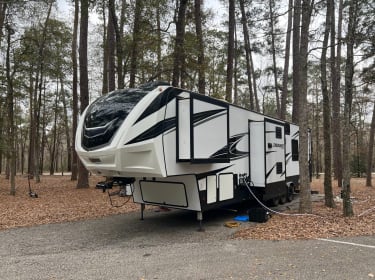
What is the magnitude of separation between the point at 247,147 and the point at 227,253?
12.2ft

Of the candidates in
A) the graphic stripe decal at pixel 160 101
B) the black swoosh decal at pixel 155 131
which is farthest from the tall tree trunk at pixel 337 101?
the black swoosh decal at pixel 155 131

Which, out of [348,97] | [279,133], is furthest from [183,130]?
[348,97]

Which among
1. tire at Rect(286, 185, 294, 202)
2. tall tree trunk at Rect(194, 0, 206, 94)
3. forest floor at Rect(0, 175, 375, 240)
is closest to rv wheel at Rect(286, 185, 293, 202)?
tire at Rect(286, 185, 294, 202)

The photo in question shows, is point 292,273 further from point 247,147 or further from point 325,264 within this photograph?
point 247,147

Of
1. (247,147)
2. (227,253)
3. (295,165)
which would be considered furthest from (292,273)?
(295,165)

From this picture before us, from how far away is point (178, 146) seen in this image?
6.03 meters

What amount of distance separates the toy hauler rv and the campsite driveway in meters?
0.98

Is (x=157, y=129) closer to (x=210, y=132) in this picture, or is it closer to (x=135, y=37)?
(x=210, y=132)

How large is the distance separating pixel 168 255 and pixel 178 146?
6.34 feet

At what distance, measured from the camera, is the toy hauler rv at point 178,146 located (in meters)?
5.65

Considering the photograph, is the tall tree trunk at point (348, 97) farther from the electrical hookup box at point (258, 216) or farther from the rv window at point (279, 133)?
the electrical hookup box at point (258, 216)

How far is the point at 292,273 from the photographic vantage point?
433 centimetres

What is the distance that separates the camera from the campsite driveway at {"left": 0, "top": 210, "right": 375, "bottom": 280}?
437cm

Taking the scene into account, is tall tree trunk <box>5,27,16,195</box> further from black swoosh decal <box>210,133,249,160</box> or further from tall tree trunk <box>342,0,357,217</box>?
tall tree trunk <box>342,0,357,217</box>
